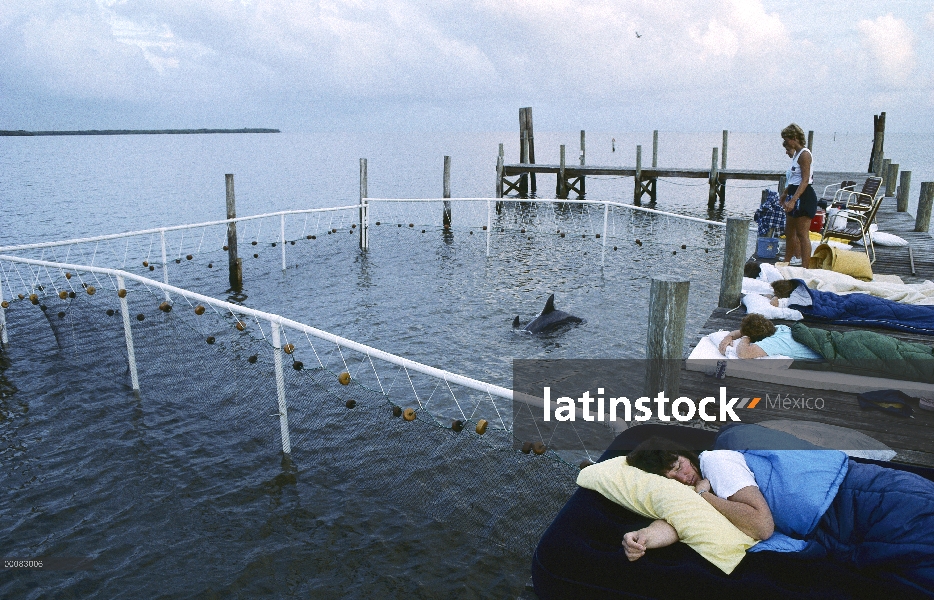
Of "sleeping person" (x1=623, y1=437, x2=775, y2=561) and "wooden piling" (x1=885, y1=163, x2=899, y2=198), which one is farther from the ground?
"wooden piling" (x1=885, y1=163, x2=899, y2=198)

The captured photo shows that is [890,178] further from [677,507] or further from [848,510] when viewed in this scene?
[677,507]

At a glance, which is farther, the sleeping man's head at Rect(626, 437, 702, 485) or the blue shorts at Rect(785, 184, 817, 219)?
→ the blue shorts at Rect(785, 184, 817, 219)

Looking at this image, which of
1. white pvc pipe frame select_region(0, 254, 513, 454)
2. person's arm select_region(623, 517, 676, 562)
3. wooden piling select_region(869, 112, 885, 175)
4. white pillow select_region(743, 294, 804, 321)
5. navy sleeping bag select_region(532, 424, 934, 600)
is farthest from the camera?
wooden piling select_region(869, 112, 885, 175)

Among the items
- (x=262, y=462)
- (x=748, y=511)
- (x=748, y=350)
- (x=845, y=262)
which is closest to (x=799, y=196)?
(x=845, y=262)

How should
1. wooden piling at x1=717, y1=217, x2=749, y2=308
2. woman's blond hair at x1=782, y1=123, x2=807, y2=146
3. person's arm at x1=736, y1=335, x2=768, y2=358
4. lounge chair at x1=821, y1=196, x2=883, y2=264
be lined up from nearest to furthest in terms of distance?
person's arm at x1=736, y1=335, x2=768, y2=358 < wooden piling at x1=717, y1=217, x2=749, y2=308 < woman's blond hair at x1=782, y1=123, x2=807, y2=146 < lounge chair at x1=821, y1=196, x2=883, y2=264

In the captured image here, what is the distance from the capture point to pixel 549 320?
39.6ft

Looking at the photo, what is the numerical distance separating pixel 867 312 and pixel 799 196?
2.55 meters

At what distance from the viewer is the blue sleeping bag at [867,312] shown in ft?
24.0

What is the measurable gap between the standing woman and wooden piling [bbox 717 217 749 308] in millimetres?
1625

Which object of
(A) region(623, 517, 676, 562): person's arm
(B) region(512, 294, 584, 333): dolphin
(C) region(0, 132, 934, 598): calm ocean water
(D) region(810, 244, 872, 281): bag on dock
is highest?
(D) region(810, 244, 872, 281): bag on dock

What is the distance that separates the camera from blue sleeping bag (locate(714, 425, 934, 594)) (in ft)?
10.4

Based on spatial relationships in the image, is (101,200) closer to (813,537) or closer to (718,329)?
(718,329)

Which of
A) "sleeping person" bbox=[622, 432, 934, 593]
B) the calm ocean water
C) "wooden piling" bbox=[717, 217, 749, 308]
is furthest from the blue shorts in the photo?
"sleeping person" bbox=[622, 432, 934, 593]

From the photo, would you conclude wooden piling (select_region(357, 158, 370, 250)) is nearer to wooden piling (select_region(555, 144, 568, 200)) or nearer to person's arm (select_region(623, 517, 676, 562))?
wooden piling (select_region(555, 144, 568, 200))
